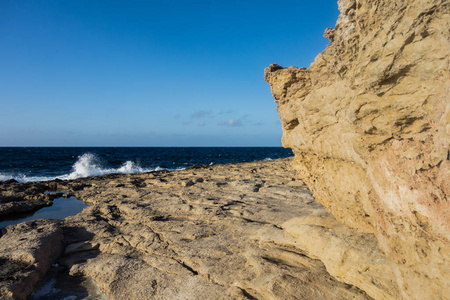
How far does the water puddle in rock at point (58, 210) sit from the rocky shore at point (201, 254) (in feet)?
5.32

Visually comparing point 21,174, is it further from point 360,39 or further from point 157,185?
point 360,39

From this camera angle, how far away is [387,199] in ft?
9.43

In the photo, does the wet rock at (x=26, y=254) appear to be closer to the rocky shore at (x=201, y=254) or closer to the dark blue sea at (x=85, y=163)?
the rocky shore at (x=201, y=254)

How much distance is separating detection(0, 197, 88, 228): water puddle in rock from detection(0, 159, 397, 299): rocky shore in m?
1.62

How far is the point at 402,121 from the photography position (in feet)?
8.21

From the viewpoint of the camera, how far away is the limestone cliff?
2.19m

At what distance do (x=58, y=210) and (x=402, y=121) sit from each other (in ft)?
32.4

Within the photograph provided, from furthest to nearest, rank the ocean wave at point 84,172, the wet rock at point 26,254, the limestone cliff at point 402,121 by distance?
the ocean wave at point 84,172, the wet rock at point 26,254, the limestone cliff at point 402,121

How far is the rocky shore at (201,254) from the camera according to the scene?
3508mm

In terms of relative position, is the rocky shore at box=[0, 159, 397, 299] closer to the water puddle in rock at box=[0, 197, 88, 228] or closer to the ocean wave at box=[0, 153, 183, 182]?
the water puddle in rock at box=[0, 197, 88, 228]

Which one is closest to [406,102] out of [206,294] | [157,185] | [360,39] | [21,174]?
[360,39]

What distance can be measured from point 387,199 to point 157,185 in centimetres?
965

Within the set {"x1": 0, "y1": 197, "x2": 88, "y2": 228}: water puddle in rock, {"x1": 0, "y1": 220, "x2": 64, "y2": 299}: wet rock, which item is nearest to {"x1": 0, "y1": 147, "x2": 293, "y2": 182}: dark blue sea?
{"x1": 0, "y1": 197, "x2": 88, "y2": 228}: water puddle in rock

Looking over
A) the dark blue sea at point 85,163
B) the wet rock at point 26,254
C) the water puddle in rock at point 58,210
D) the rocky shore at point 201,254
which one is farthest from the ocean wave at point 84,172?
the wet rock at point 26,254
